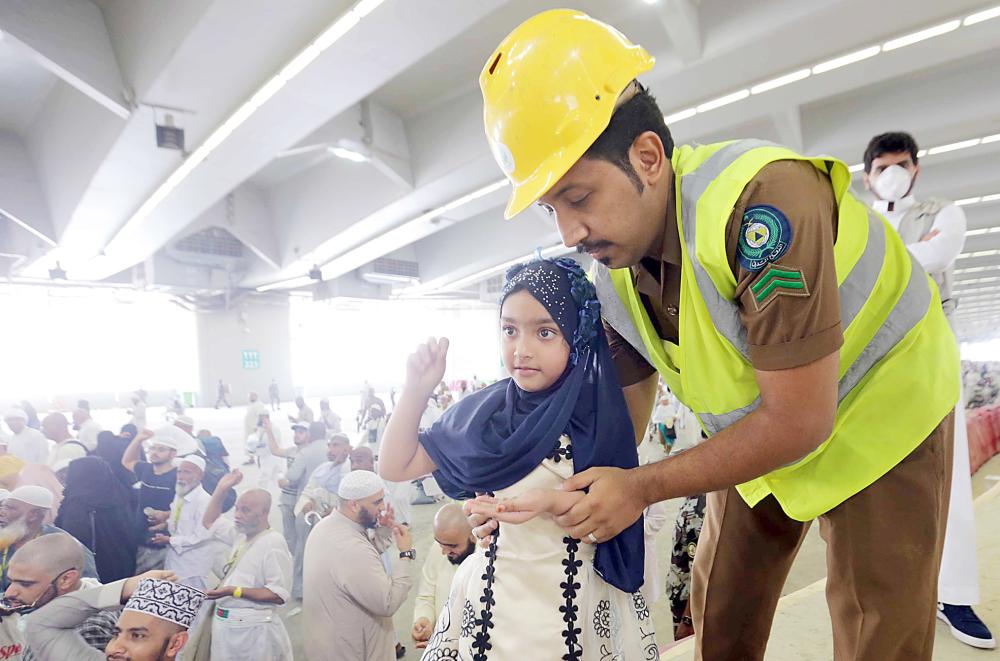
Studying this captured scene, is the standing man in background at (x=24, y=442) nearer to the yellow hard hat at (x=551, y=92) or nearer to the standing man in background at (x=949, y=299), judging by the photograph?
the yellow hard hat at (x=551, y=92)

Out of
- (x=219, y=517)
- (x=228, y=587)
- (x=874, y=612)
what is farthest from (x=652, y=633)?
(x=219, y=517)

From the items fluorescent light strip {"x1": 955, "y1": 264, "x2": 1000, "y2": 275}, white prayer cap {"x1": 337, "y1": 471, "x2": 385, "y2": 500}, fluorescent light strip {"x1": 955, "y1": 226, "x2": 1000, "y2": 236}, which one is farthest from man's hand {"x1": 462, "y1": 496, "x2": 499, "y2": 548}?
fluorescent light strip {"x1": 955, "y1": 264, "x2": 1000, "y2": 275}

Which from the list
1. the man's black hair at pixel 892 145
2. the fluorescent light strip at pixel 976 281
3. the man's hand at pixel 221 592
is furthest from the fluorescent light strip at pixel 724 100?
the fluorescent light strip at pixel 976 281

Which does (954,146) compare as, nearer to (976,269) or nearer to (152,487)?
(152,487)

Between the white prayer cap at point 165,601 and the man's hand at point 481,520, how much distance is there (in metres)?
2.27

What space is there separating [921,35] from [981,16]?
470 millimetres

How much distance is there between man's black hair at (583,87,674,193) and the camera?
42.1 inches

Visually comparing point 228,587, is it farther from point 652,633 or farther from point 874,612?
point 874,612

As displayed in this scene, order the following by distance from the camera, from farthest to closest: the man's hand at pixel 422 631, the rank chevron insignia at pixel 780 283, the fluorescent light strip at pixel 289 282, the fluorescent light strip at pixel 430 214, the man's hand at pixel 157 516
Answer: the fluorescent light strip at pixel 289 282 → the fluorescent light strip at pixel 430 214 → the man's hand at pixel 157 516 → the man's hand at pixel 422 631 → the rank chevron insignia at pixel 780 283

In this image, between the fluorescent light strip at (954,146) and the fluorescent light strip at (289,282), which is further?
the fluorescent light strip at (289,282)

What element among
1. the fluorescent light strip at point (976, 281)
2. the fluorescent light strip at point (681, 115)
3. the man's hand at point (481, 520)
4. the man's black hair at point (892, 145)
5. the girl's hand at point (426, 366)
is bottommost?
the man's hand at point (481, 520)

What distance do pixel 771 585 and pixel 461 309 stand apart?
89.5ft

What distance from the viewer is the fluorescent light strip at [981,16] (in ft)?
17.2

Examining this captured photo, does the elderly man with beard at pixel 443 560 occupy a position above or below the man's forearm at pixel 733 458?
below
